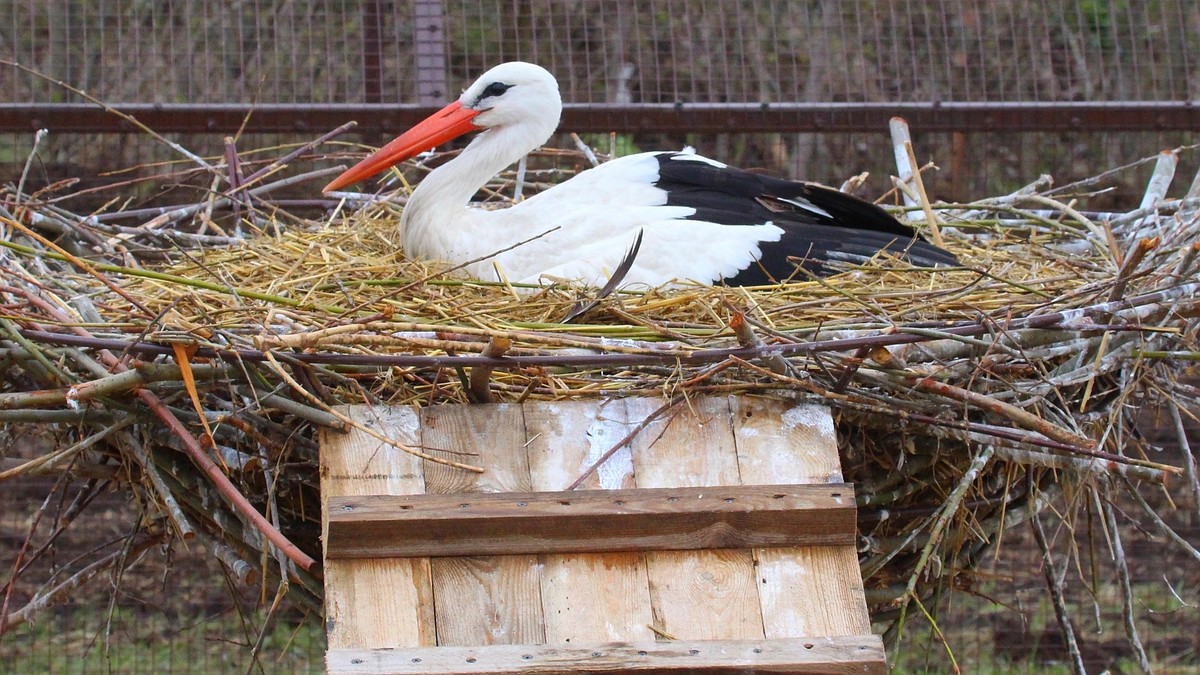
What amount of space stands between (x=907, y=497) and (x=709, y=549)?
21.6 inches

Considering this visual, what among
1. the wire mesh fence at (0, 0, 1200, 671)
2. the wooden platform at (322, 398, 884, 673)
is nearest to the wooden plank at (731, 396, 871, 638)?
the wooden platform at (322, 398, 884, 673)

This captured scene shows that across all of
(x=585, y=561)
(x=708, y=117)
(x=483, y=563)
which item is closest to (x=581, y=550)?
(x=585, y=561)

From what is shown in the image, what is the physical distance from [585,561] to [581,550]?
0.02m

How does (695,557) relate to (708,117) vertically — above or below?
below

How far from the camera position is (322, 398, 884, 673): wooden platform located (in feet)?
7.29

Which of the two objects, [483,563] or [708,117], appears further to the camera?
[708,117]

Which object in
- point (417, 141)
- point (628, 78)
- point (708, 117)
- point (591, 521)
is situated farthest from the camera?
point (628, 78)

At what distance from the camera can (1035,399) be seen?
254 cm

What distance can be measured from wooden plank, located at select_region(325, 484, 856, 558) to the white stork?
2.35ft

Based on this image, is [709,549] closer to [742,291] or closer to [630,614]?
[630,614]

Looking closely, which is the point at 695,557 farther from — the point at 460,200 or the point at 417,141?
the point at 417,141

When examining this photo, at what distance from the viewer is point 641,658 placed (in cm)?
219

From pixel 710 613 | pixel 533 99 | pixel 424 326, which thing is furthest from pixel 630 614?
pixel 533 99

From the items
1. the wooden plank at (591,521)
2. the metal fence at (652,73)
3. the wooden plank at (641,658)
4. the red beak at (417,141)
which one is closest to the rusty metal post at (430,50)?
the metal fence at (652,73)
